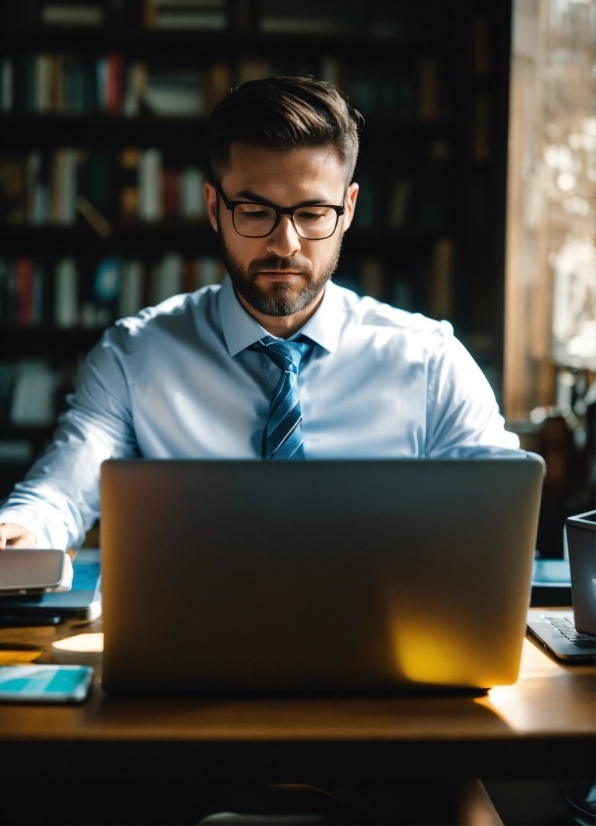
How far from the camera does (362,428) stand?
1.52m

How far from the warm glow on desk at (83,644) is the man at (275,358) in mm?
360

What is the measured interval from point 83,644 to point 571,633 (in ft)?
1.99

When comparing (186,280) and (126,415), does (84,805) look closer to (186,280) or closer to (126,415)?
(126,415)

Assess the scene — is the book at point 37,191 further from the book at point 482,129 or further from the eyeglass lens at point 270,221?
the eyeglass lens at point 270,221

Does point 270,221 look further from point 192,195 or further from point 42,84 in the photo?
point 42,84

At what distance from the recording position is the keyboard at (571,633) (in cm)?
97

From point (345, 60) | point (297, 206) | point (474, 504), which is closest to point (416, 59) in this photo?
point (345, 60)

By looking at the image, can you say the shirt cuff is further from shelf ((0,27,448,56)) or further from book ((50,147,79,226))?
shelf ((0,27,448,56))

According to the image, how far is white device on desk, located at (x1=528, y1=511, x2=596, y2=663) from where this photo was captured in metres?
0.93

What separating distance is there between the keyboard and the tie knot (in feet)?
1.96

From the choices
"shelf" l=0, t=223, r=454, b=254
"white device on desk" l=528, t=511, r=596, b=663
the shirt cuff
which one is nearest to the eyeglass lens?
the shirt cuff

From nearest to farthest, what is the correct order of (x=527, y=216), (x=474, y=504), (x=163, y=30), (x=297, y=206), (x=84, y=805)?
(x=474, y=504) < (x=84, y=805) < (x=297, y=206) < (x=163, y=30) < (x=527, y=216)

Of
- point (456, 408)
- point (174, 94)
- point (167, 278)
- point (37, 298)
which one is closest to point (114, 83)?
point (174, 94)

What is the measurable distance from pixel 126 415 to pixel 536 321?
2583 mm
